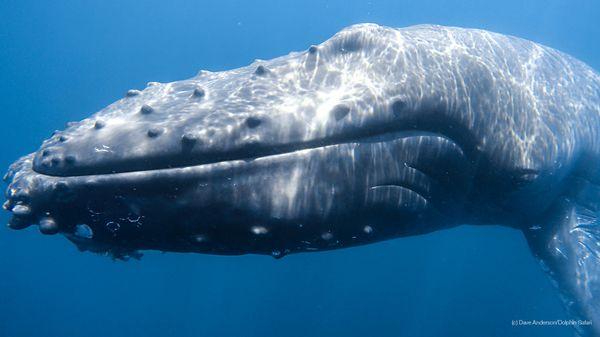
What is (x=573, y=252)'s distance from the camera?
9.52 metres

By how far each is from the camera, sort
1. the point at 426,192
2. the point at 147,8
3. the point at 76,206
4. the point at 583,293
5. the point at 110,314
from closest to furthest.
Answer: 1. the point at 76,206
2. the point at 426,192
3. the point at 583,293
4. the point at 110,314
5. the point at 147,8

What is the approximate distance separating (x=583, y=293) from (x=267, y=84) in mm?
8339

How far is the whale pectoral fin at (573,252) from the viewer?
9406 millimetres

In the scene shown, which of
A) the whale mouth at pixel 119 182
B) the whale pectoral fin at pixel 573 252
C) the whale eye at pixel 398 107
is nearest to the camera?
the whale mouth at pixel 119 182

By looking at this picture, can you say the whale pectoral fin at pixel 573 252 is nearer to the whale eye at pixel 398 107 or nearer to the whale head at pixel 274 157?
the whale head at pixel 274 157

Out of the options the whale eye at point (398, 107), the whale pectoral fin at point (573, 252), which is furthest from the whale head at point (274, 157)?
→ the whale pectoral fin at point (573, 252)

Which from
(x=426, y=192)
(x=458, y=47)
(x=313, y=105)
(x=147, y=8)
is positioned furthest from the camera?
(x=147, y=8)

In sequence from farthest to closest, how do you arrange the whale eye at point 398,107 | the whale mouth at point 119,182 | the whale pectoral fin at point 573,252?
the whale pectoral fin at point 573,252 < the whale eye at point 398,107 < the whale mouth at point 119,182

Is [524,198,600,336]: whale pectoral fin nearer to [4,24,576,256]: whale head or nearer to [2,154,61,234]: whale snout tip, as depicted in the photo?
[4,24,576,256]: whale head

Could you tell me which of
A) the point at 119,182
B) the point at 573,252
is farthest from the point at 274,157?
the point at 573,252

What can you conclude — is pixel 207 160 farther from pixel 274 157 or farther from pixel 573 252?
pixel 573 252

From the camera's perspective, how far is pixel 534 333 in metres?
40.7

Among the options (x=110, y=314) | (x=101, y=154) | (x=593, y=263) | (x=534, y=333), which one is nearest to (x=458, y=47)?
(x=101, y=154)

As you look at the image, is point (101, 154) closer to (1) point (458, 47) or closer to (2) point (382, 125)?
(2) point (382, 125)
